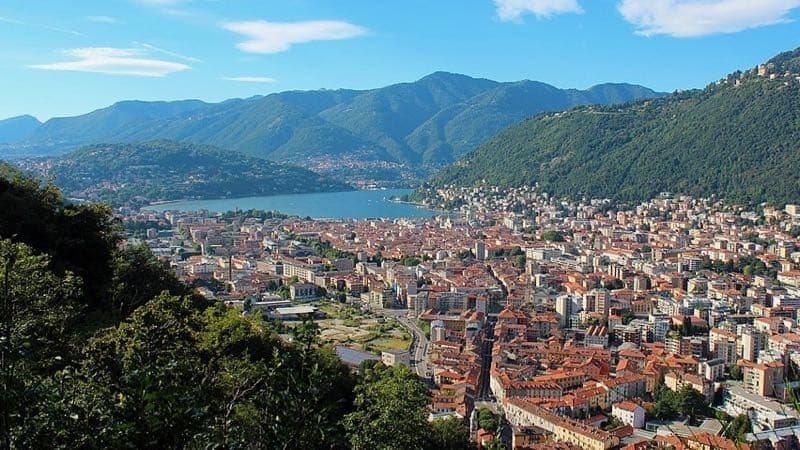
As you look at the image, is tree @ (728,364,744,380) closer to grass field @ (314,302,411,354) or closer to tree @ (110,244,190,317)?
grass field @ (314,302,411,354)

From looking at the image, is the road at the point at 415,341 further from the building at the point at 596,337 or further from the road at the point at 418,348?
the building at the point at 596,337

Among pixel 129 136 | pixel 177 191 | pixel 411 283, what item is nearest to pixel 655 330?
pixel 411 283

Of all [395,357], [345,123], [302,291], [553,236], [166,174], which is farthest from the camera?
[345,123]

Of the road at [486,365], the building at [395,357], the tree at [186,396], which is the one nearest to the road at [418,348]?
the building at [395,357]

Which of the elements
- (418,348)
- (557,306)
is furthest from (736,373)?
(418,348)

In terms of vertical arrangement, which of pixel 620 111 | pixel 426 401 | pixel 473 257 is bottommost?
pixel 473 257

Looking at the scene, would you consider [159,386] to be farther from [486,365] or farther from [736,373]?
[736,373]

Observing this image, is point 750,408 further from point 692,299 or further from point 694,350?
point 692,299
